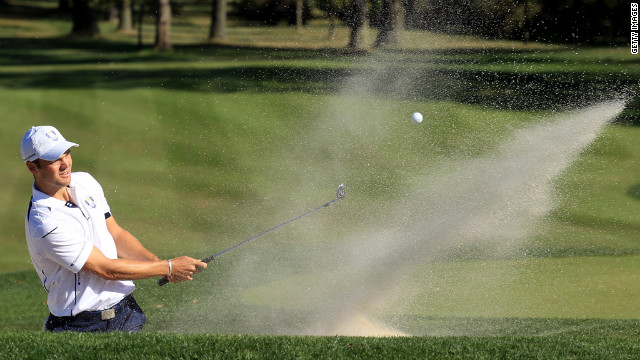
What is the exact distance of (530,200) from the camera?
10.3 metres

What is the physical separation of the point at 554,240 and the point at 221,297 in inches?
171

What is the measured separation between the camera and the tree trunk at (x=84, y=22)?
39.3 meters

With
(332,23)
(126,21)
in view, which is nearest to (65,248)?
(332,23)

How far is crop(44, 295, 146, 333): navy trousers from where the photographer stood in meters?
5.26

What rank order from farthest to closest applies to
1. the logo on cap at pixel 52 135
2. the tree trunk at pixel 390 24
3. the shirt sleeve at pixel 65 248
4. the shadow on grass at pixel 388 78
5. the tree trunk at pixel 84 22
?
1. the tree trunk at pixel 84 22
2. the tree trunk at pixel 390 24
3. the shadow on grass at pixel 388 78
4. the logo on cap at pixel 52 135
5. the shirt sleeve at pixel 65 248

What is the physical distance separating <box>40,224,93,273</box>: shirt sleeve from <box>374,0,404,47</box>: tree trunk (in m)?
15.6

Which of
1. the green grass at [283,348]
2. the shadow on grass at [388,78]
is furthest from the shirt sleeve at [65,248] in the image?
the shadow on grass at [388,78]

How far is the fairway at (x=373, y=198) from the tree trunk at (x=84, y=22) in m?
15.3

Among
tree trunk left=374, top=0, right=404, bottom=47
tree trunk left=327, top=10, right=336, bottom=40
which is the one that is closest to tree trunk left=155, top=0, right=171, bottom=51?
tree trunk left=327, top=10, right=336, bottom=40

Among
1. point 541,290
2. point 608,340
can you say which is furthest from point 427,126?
point 608,340

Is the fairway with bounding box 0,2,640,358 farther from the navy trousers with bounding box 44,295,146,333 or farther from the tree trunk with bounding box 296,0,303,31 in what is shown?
the tree trunk with bounding box 296,0,303,31

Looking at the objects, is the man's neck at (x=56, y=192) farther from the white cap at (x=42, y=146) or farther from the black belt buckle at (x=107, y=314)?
the black belt buckle at (x=107, y=314)

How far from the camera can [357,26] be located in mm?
22781

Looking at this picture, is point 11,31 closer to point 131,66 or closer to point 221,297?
point 131,66
